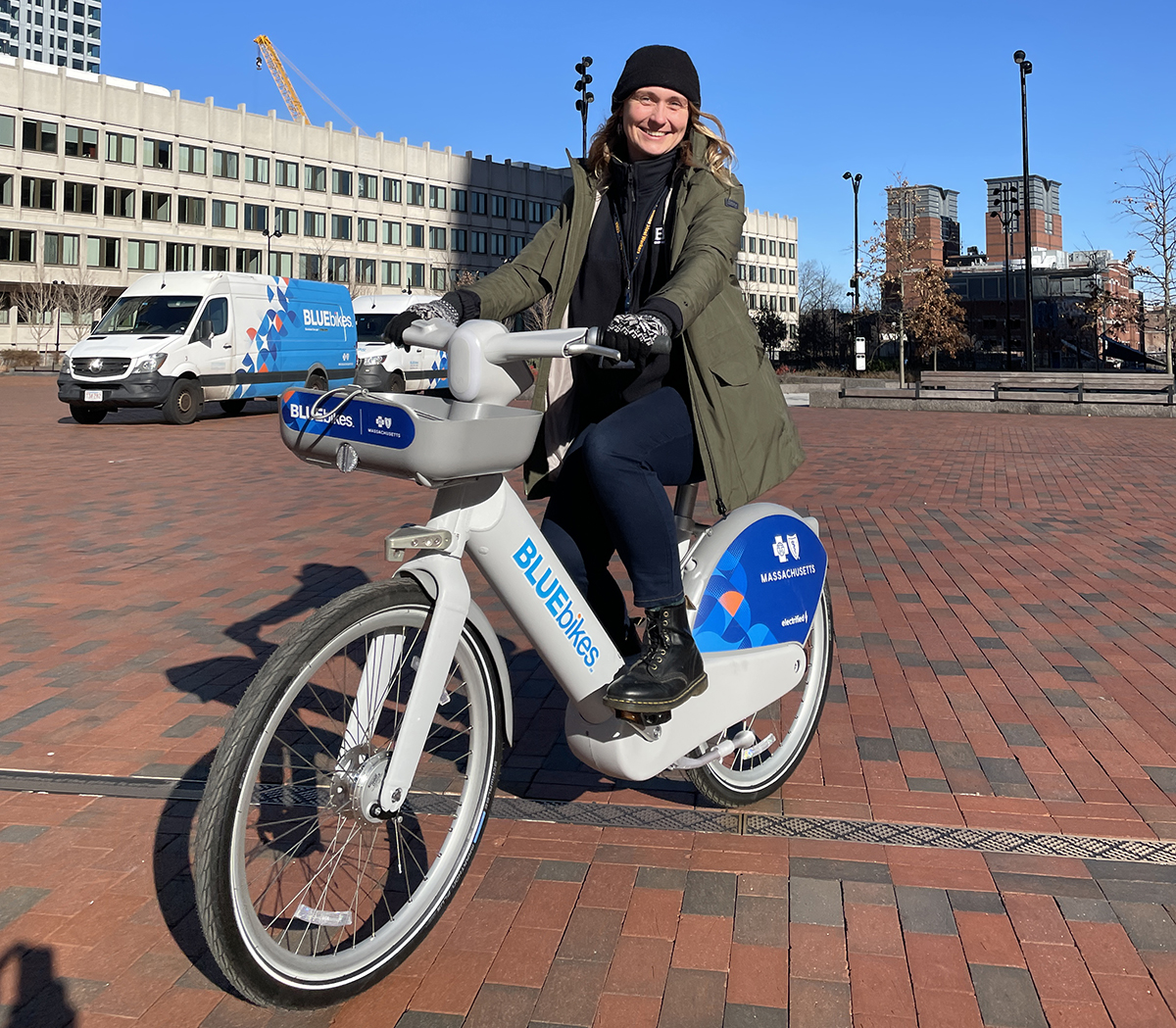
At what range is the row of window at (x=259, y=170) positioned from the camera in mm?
66562

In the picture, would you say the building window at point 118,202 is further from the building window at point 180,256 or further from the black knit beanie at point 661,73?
the black knit beanie at point 661,73

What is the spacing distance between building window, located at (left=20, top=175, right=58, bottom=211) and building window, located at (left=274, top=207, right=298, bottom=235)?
1463 centimetres

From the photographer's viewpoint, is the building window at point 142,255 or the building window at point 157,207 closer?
the building window at point 142,255

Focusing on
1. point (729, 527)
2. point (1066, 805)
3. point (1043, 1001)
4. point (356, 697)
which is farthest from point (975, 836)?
point (356, 697)

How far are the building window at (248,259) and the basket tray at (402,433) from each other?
77.4 m

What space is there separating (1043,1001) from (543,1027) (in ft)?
3.47

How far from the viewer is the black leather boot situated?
2723 millimetres

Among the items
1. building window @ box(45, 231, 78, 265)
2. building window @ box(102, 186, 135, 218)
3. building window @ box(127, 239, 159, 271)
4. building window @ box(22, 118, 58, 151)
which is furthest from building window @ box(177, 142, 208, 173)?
building window @ box(45, 231, 78, 265)

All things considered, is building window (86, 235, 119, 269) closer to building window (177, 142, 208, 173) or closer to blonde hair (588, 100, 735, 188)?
building window (177, 142, 208, 173)

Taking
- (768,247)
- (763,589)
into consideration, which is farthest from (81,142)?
(763,589)

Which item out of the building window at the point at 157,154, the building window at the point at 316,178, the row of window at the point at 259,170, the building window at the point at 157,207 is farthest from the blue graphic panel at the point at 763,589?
the building window at the point at 316,178

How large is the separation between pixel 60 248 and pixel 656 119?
72138 millimetres

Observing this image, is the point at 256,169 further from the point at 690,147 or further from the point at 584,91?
the point at 690,147

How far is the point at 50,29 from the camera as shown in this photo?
627 ft
